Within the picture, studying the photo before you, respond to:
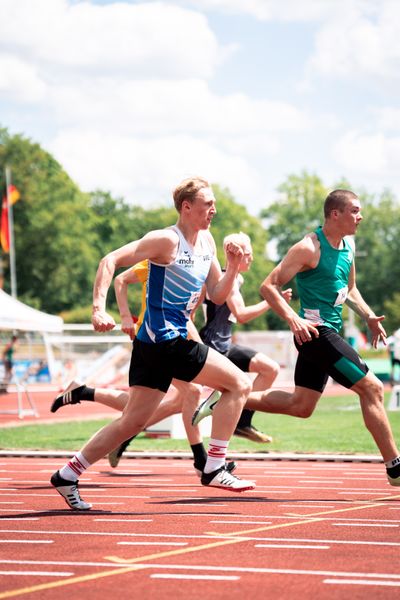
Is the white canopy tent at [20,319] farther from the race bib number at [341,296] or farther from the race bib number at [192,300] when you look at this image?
the race bib number at [192,300]

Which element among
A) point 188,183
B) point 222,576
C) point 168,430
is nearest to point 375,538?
point 222,576

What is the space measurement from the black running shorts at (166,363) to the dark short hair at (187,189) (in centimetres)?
92

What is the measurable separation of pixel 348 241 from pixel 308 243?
496mm

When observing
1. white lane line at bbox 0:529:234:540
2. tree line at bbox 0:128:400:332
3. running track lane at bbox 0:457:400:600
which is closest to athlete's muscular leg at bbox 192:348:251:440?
running track lane at bbox 0:457:400:600

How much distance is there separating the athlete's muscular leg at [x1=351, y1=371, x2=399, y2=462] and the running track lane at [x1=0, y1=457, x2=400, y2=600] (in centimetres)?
37

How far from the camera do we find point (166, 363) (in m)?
7.83

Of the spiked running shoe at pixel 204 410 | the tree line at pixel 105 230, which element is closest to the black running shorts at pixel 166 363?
the spiked running shoe at pixel 204 410

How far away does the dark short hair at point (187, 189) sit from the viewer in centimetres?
802

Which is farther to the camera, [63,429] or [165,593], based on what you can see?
[63,429]

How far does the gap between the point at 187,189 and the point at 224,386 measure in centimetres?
133

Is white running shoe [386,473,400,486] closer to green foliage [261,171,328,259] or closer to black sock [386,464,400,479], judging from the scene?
black sock [386,464,400,479]

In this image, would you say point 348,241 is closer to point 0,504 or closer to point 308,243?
point 308,243

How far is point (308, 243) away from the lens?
873 centimetres

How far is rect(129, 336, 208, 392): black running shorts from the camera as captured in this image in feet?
25.7
